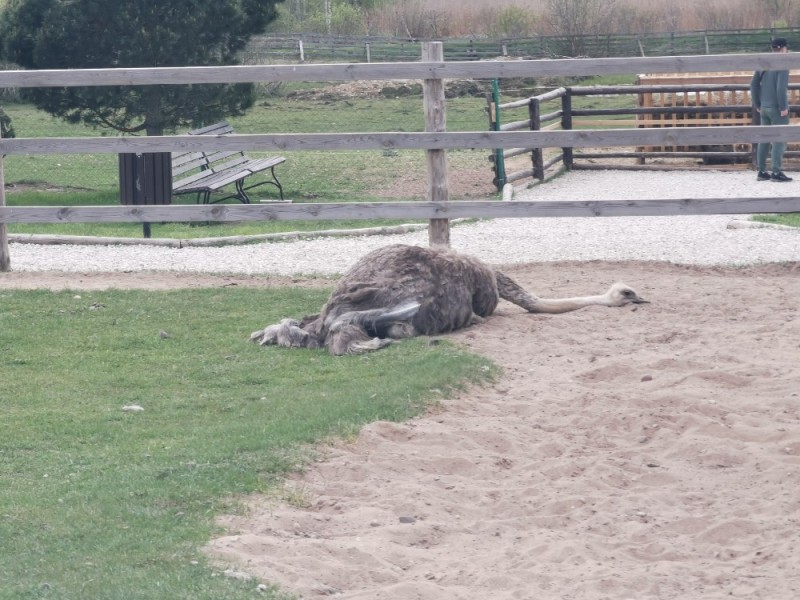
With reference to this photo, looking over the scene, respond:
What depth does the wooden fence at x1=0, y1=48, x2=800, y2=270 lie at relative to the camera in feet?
33.3

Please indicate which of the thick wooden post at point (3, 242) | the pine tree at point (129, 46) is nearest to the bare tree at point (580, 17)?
the pine tree at point (129, 46)

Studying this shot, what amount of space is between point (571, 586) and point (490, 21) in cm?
4534

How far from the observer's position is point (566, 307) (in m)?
8.82

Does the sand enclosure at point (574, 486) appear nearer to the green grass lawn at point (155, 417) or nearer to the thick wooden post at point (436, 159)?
the green grass lawn at point (155, 417)

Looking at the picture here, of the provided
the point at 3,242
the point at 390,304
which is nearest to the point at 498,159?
the point at 3,242

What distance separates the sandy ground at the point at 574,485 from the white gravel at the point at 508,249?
3.39 metres

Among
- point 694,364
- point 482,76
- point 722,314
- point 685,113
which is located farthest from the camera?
point 685,113

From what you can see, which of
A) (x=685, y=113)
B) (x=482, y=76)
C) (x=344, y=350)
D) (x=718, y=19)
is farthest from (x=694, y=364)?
(x=718, y=19)

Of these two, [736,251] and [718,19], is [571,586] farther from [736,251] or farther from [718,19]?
[718,19]

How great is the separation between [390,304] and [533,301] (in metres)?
1.23

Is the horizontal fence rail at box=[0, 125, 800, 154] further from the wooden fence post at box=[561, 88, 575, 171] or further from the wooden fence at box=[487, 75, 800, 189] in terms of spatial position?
the wooden fence post at box=[561, 88, 575, 171]

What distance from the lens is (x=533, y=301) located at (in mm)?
8742

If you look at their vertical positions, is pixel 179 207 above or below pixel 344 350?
above

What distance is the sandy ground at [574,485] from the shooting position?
4371 millimetres
